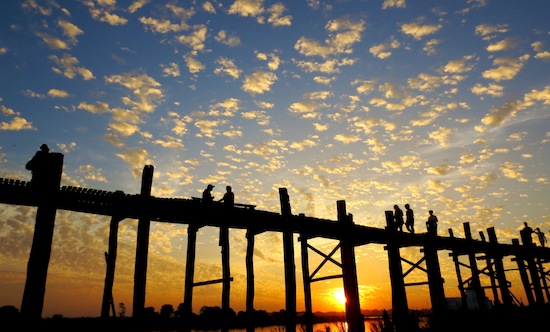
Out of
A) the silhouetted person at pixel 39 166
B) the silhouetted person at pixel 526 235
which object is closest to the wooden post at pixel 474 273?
the silhouetted person at pixel 526 235

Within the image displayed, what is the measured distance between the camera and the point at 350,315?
40.2 ft

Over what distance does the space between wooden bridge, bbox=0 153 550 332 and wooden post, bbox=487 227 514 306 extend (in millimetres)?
431

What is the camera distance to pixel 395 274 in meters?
14.4

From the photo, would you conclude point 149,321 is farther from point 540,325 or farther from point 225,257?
point 540,325

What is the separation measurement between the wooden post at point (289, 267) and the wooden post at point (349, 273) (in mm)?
2092

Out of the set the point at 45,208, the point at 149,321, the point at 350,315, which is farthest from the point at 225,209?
the point at 149,321

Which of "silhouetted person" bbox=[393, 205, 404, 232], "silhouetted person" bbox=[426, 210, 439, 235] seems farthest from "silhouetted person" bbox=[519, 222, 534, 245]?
"silhouetted person" bbox=[393, 205, 404, 232]

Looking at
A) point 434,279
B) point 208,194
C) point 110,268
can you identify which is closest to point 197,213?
Answer: point 208,194

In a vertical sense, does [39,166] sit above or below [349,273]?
above

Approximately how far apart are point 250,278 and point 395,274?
20.2 ft

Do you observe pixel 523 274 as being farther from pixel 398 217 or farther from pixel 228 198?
pixel 228 198

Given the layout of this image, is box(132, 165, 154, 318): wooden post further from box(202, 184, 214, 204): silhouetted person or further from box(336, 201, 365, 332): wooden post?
box(336, 201, 365, 332): wooden post

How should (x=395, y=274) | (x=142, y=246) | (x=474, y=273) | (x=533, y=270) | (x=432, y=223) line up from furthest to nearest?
(x=533, y=270) < (x=474, y=273) < (x=432, y=223) < (x=395, y=274) < (x=142, y=246)

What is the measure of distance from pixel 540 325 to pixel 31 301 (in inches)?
508
